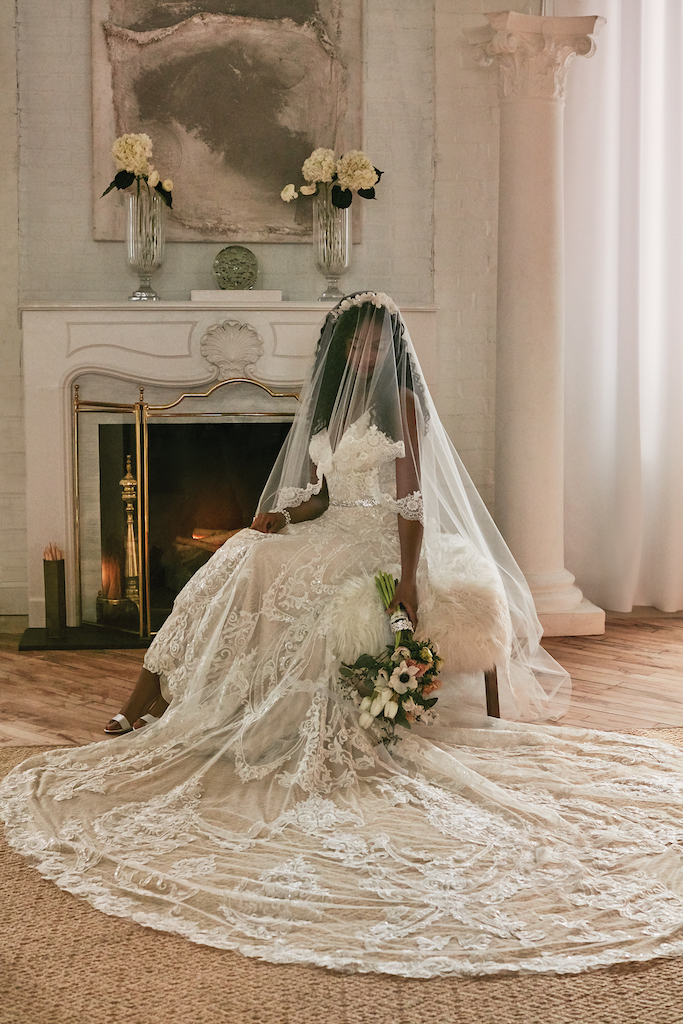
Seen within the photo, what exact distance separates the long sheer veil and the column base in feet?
3.25

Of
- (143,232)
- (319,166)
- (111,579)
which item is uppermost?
(319,166)

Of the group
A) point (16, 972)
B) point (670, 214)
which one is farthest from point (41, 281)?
point (16, 972)

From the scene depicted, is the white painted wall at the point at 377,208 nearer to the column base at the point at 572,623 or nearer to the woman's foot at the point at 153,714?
the column base at the point at 572,623

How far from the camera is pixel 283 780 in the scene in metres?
2.62

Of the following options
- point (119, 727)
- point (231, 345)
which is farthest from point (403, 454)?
point (231, 345)

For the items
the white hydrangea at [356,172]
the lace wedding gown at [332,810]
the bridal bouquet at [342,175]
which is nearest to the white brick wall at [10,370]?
the bridal bouquet at [342,175]

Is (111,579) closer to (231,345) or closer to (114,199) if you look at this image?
(231,345)

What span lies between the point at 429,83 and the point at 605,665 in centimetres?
→ 306

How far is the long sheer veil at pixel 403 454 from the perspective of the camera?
126 inches

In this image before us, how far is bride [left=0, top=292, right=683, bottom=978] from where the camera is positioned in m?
1.99

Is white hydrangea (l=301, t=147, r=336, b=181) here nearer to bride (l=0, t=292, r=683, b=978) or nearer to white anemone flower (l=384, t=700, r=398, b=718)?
bride (l=0, t=292, r=683, b=978)

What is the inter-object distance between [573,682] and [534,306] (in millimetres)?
1850

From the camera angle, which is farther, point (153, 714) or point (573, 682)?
point (573, 682)

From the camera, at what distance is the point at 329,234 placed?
4.66 m
